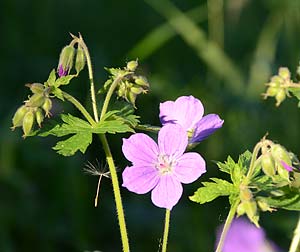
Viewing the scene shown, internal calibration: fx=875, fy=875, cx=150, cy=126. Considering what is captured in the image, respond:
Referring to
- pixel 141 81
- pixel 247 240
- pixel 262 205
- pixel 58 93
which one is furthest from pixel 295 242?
pixel 247 240

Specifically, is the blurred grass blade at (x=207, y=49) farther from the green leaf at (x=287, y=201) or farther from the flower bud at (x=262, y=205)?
the flower bud at (x=262, y=205)

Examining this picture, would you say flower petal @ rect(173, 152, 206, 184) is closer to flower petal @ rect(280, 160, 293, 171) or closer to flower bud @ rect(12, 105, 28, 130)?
flower petal @ rect(280, 160, 293, 171)

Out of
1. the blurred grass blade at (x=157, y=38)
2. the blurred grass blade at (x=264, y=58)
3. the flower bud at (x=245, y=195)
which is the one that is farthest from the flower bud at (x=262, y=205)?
the blurred grass blade at (x=264, y=58)

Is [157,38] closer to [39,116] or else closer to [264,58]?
[264,58]

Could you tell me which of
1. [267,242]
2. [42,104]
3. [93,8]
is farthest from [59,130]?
[93,8]

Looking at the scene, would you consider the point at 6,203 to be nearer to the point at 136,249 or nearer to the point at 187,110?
the point at 136,249
